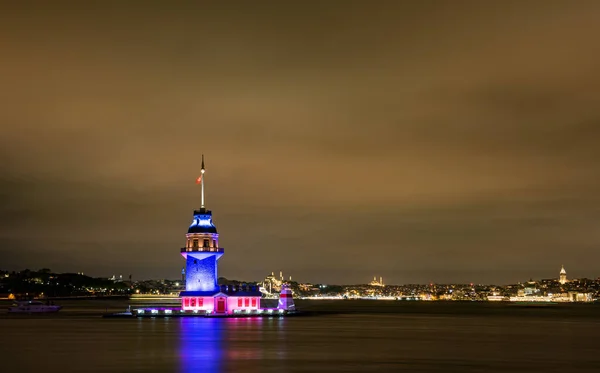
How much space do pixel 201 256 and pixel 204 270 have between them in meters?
1.38

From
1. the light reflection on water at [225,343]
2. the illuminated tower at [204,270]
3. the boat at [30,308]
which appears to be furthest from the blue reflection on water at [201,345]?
the boat at [30,308]

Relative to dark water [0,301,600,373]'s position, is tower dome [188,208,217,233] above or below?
above

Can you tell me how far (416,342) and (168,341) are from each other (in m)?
18.4

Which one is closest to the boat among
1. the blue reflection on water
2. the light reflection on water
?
the light reflection on water

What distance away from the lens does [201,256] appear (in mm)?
82562

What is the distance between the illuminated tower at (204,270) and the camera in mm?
82688

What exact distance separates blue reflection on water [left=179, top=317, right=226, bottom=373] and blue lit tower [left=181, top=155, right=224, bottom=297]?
3.40 m

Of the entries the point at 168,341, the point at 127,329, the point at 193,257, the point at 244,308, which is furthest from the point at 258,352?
the point at 244,308

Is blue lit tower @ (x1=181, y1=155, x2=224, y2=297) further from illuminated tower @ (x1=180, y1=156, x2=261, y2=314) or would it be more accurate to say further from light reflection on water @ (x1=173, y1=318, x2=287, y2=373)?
light reflection on water @ (x1=173, y1=318, x2=287, y2=373)

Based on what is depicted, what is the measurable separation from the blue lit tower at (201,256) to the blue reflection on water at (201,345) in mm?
3404

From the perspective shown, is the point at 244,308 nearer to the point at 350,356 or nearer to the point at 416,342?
the point at 416,342

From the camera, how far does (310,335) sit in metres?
68.6

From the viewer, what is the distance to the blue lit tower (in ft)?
271

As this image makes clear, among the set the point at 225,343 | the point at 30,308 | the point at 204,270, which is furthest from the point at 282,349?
the point at 30,308
